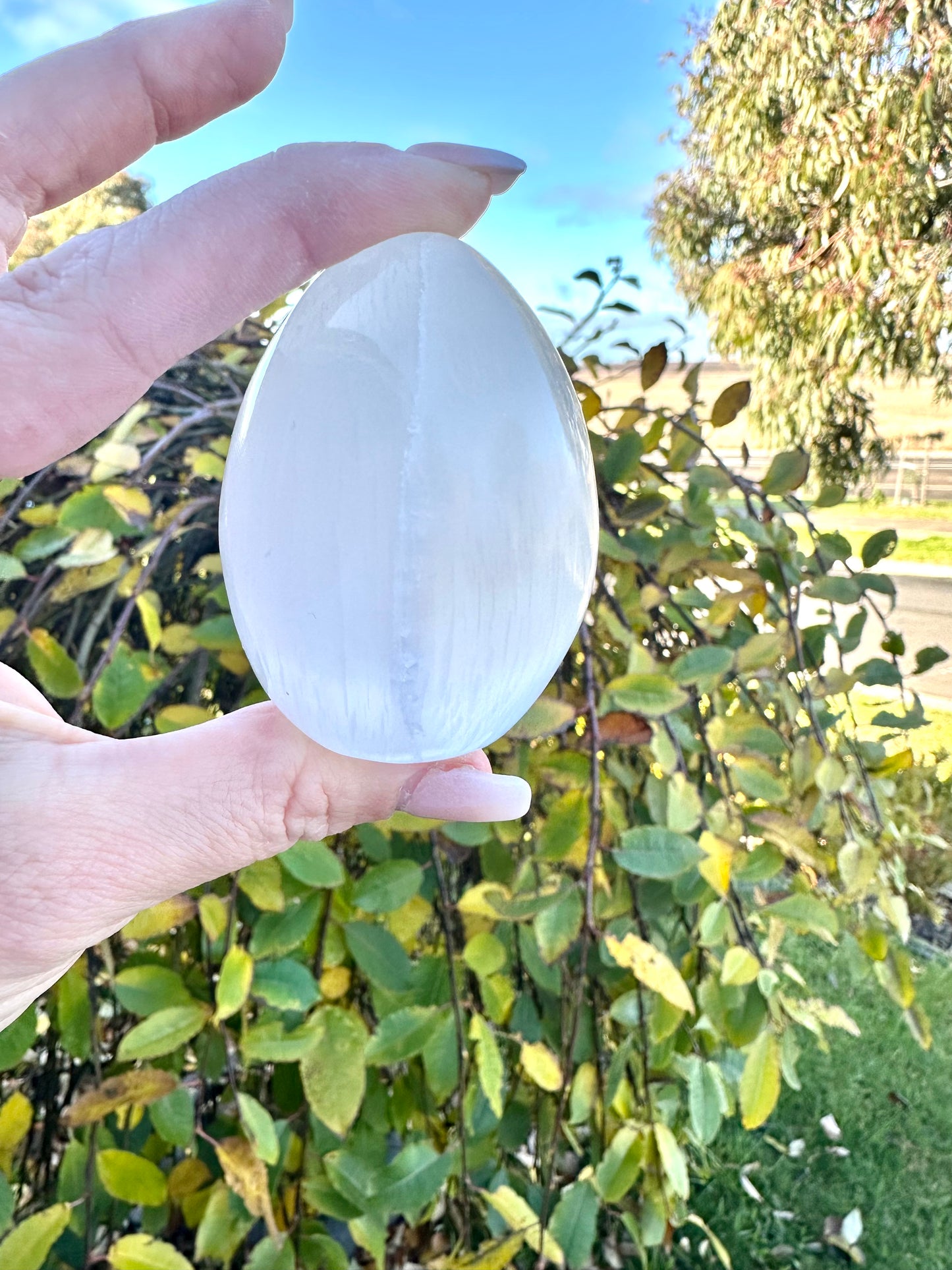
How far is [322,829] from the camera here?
350mm

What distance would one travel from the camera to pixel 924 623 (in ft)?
11.8

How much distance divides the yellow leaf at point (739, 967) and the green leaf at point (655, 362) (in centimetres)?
36

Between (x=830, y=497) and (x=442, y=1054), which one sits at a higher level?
(x=830, y=497)

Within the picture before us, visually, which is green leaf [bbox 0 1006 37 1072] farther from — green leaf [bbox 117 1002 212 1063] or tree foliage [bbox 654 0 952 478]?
tree foliage [bbox 654 0 952 478]

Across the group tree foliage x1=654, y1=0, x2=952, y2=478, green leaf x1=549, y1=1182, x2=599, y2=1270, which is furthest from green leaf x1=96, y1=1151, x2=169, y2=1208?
tree foliage x1=654, y1=0, x2=952, y2=478

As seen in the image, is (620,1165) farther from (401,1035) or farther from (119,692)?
(119,692)

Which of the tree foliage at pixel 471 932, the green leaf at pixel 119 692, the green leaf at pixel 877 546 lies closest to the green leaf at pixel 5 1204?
the tree foliage at pixel 471 932

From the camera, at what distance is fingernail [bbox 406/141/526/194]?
13.1 inches

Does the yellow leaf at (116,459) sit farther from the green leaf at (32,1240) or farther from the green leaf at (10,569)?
the green leaf at (32,1240)

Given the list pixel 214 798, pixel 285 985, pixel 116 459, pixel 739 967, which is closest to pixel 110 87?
pixel 116 459

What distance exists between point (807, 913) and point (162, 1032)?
0.35 metres

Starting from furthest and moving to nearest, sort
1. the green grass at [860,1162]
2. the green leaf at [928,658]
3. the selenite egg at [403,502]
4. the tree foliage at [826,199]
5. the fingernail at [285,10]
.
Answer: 1. the tree foliage at [826,199]
2. the green grass at [860,1162]
3. the green leaf at [928,658]
4. the fingernail at [285,10]
5. the selenite egg at [403,502]

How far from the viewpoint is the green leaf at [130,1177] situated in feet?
1.50

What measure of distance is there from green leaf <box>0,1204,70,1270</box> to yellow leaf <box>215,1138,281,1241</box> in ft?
0.27
